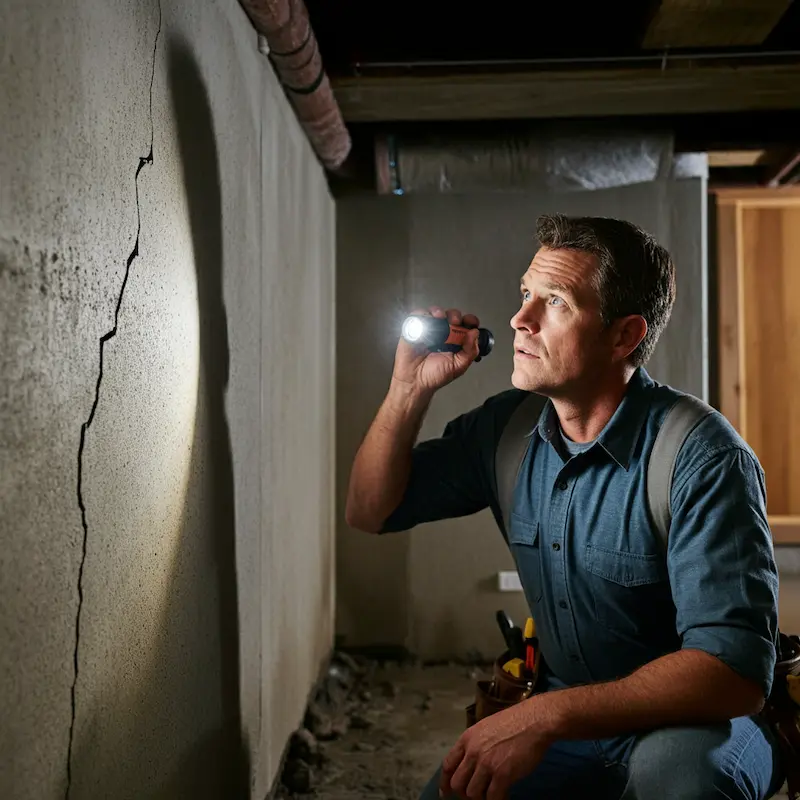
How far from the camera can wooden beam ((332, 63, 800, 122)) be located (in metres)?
2.63

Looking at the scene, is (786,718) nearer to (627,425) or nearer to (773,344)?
(627,425)

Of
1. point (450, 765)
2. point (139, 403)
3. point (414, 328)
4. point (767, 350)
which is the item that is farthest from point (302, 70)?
point (767, 350)

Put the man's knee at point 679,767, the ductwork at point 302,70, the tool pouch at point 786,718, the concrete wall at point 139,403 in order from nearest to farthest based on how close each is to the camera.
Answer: the concrete wall at point 139,403, the man's knee at point 679,767, the tool pouch at point 786,718, the ductwork at point 302,70

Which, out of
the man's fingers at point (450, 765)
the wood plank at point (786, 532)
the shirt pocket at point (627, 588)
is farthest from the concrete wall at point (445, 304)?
the man's fingers at point (450, 765)

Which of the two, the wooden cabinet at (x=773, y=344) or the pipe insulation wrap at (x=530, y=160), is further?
the wooden cabinet at (x=773, y=344)

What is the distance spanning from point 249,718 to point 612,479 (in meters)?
0.97

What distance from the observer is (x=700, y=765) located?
1233 millimetres

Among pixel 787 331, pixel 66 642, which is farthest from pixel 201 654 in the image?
pixel 787 331

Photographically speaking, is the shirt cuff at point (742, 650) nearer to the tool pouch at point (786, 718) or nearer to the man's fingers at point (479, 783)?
the tool pouch at point (786, 718)

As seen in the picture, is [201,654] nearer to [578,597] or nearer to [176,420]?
[176,420]

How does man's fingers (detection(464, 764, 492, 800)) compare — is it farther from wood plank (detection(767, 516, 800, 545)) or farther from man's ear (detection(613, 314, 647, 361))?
A: wood plank (detection(767, 516, 800, 545))

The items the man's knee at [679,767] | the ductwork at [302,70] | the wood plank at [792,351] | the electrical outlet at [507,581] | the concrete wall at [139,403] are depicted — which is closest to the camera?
the concrete wall at [139,403]

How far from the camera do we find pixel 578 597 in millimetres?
1539

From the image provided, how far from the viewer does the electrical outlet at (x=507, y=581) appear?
11.2 ft
